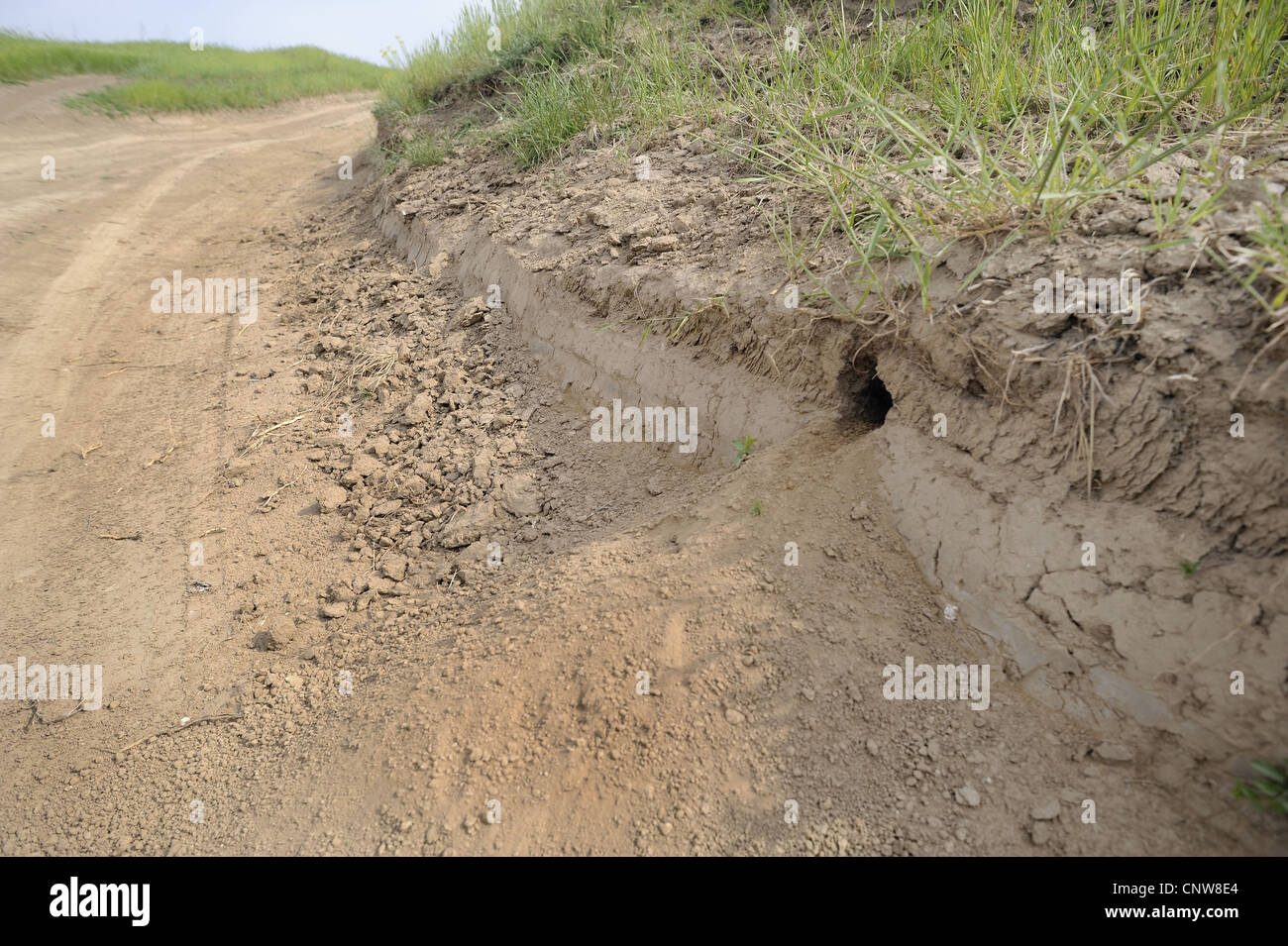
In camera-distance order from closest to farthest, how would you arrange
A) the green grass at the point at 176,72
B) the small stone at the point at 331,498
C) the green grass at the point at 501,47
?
the small stone at the point at 331,498
the green grass at the point at 501,47
the green grass at the point at 176,72

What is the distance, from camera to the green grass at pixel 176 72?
10.6m

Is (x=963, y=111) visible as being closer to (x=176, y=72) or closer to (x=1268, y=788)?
(x=1268, y=788)

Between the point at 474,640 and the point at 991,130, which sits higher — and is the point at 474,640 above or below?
below

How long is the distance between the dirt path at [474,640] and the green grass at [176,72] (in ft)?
28.1

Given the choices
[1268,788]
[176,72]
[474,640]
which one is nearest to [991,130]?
[1268,788]

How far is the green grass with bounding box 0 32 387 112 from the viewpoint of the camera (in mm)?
10555

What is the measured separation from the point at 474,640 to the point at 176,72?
14.1m

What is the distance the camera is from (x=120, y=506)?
3520mm

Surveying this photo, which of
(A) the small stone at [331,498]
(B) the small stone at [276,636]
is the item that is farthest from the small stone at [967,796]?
(A) the small stone at [331,498]

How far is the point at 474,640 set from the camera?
2545 millimetres

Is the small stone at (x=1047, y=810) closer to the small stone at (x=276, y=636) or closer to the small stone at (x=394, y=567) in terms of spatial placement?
the small stone at (x=394, y=567)

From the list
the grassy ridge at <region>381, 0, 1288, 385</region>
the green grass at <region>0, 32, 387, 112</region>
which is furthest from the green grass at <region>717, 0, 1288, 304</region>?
the green grass at <region>0, 32, 387, 112</region>

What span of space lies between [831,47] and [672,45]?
1335mm
